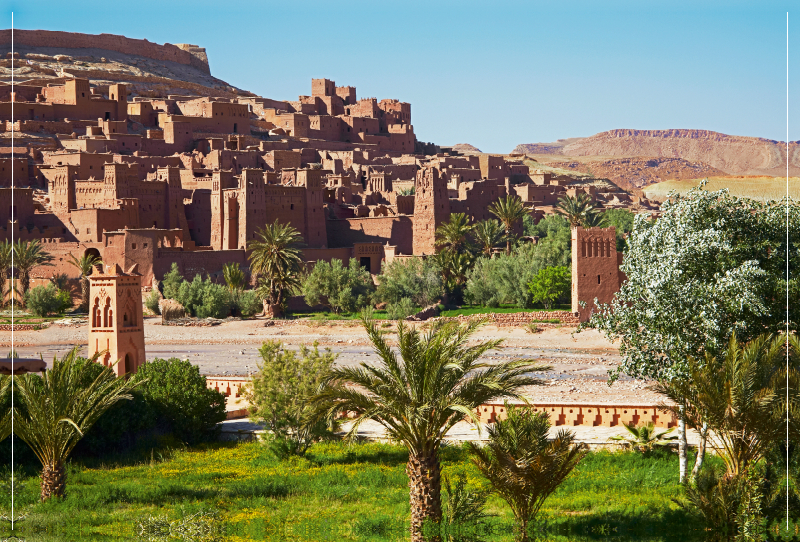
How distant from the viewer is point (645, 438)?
64.9ft

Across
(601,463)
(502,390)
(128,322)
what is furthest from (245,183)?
(502,390)

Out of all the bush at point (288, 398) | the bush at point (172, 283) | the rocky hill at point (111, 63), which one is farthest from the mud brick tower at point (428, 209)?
the rocky hill at point (111, 63)

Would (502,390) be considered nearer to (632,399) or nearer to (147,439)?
(147,439)

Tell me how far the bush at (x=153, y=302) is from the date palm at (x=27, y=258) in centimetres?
455

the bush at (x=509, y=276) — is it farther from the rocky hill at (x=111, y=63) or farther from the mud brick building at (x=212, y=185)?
the rocky hill at (x=111, y=63)

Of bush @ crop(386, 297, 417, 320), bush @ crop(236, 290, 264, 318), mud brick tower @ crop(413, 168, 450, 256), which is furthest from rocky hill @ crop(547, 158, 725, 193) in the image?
bush @ crop(386, 297, 417, 320)

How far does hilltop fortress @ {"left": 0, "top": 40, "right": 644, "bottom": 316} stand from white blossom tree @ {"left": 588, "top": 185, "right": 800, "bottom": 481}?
98.9 feet

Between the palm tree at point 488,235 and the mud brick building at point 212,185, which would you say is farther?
the palm tree at point 488,235

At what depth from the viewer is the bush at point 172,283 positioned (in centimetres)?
4291

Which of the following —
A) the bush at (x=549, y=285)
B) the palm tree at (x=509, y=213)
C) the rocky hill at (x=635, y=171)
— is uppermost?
the rocky hill at (x=635, y=171)

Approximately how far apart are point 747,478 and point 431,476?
12.3 feet

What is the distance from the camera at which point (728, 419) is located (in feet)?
43.2

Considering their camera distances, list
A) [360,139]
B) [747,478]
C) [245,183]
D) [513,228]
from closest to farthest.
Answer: [747,478], [245,183], [513,228], [360,139]

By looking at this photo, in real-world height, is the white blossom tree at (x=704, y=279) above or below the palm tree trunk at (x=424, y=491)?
above
